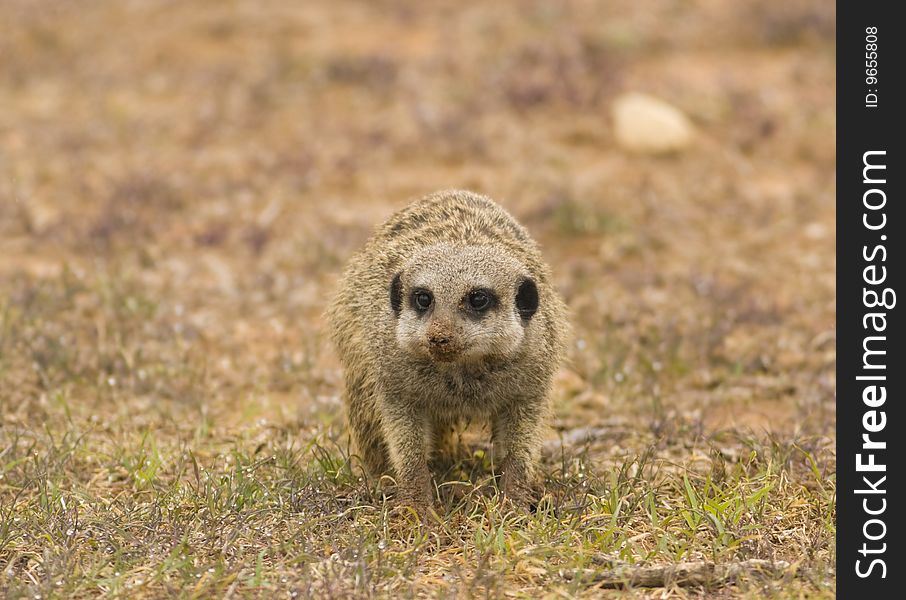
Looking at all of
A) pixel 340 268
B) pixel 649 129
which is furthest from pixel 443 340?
pixel 649 129

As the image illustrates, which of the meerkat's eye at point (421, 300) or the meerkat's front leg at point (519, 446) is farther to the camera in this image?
the meerkat's front leg at point (519, 446)

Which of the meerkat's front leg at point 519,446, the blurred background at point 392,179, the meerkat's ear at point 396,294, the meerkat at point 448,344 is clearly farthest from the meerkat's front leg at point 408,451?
the blurred background at point 392,179

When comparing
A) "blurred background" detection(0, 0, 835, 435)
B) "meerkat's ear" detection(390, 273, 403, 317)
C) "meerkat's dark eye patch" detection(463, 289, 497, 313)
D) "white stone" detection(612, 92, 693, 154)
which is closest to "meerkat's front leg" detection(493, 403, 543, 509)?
"meerkat's dark eye patch" detection(463, 289, 497, 313)

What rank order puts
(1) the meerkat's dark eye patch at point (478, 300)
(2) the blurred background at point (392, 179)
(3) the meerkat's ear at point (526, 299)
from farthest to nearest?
(2) the blurred background at point (392, 179) < (3) the meerkat's ear at point (526, 299) < (1) the meerkat's dark eye patch at point (478, 300)

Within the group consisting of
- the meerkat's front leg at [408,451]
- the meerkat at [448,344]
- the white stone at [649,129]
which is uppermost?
the white stone at [649,129]

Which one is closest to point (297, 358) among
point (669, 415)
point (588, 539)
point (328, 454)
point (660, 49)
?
point (328, 454)

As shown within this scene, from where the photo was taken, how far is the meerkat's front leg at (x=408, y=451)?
494 cm

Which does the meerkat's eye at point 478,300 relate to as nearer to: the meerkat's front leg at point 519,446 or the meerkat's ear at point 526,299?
the meerkat's ear at point 526,299

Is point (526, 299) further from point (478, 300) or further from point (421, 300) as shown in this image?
point (421, 300)

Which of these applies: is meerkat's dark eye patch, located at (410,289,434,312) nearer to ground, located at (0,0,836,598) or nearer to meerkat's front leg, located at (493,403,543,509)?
meerkat's front leg, located at (493,403,543,509)

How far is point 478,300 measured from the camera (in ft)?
15.3

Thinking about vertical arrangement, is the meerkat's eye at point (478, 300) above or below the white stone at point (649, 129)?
below
